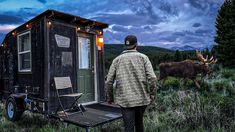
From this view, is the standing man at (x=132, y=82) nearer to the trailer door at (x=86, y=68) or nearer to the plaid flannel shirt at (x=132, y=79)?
the plaid flannel shirt at (x=132, y=79)

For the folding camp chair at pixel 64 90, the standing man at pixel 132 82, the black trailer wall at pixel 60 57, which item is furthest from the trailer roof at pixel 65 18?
the standing man at pixel 132 82

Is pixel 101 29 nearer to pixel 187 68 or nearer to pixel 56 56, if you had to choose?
pixel 56 56

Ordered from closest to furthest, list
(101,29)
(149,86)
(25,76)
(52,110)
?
(149,86) → (52,110) → (25,76) → (101,29)

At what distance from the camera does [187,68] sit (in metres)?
11.5

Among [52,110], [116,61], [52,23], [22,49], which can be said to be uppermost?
[52,23]

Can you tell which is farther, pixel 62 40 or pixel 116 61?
pixel 62 40

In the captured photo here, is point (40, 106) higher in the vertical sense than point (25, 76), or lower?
lower

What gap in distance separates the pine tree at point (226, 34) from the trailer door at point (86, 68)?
1595 centimetres

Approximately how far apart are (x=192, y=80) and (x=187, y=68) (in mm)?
586

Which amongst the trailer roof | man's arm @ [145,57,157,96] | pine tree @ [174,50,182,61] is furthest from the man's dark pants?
pine tree @ [174,50,182,61]

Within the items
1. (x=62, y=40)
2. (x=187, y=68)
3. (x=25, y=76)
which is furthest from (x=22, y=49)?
(x=187, y=68)

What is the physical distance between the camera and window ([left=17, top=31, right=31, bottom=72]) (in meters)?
8.49

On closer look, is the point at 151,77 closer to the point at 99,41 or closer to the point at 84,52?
the point at 84,52

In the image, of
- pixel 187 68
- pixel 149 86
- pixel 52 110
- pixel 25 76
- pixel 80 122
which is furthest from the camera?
pixel 187 68
